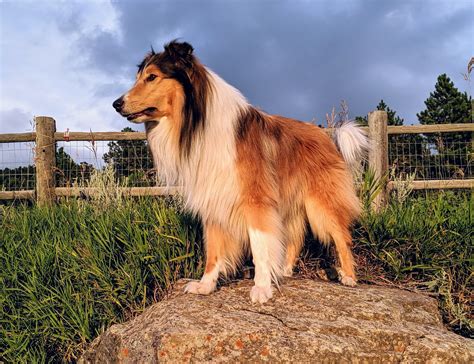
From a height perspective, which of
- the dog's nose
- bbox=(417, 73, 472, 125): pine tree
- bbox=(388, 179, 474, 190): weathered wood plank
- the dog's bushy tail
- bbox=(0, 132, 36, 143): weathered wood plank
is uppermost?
bbox=(417, 73, 472, 125): pine tree

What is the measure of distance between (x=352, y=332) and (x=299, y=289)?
0.62 meters

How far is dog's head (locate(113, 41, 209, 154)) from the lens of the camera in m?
3.67

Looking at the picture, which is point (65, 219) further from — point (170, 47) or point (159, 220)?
point (170, 47)

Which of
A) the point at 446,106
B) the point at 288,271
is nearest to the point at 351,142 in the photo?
the point at 288,271

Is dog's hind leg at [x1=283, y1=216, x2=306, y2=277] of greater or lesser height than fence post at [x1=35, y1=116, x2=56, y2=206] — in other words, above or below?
below

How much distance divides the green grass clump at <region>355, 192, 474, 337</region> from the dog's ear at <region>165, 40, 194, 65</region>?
7.50 ft

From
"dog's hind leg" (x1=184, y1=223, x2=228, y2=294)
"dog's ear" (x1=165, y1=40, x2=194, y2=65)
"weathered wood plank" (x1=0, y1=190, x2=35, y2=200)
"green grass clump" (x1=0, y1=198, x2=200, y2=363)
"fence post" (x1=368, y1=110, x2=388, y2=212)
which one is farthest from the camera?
"weathered wood plank" (x1=0, y1=190, x2=35, y2=200)

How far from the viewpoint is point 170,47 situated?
3730 millimetres

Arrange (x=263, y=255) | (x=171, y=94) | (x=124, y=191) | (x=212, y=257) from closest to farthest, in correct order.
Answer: (x=263, y=255), (x=171, y=94), (x=212, y=257), (x=124, y=191)

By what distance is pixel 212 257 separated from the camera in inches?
154

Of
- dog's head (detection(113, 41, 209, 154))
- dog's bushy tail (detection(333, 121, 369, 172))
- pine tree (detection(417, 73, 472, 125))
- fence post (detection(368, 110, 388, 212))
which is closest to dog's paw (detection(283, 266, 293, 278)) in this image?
dog's bushy tail (detection(333, 121, 369, 172))

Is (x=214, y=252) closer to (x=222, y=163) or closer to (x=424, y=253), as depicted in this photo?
(x=222, y=163)

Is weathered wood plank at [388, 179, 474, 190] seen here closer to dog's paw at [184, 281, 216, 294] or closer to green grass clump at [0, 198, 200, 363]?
green grass clump at [0, 198, 200, 363]

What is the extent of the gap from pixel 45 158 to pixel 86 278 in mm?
4427
